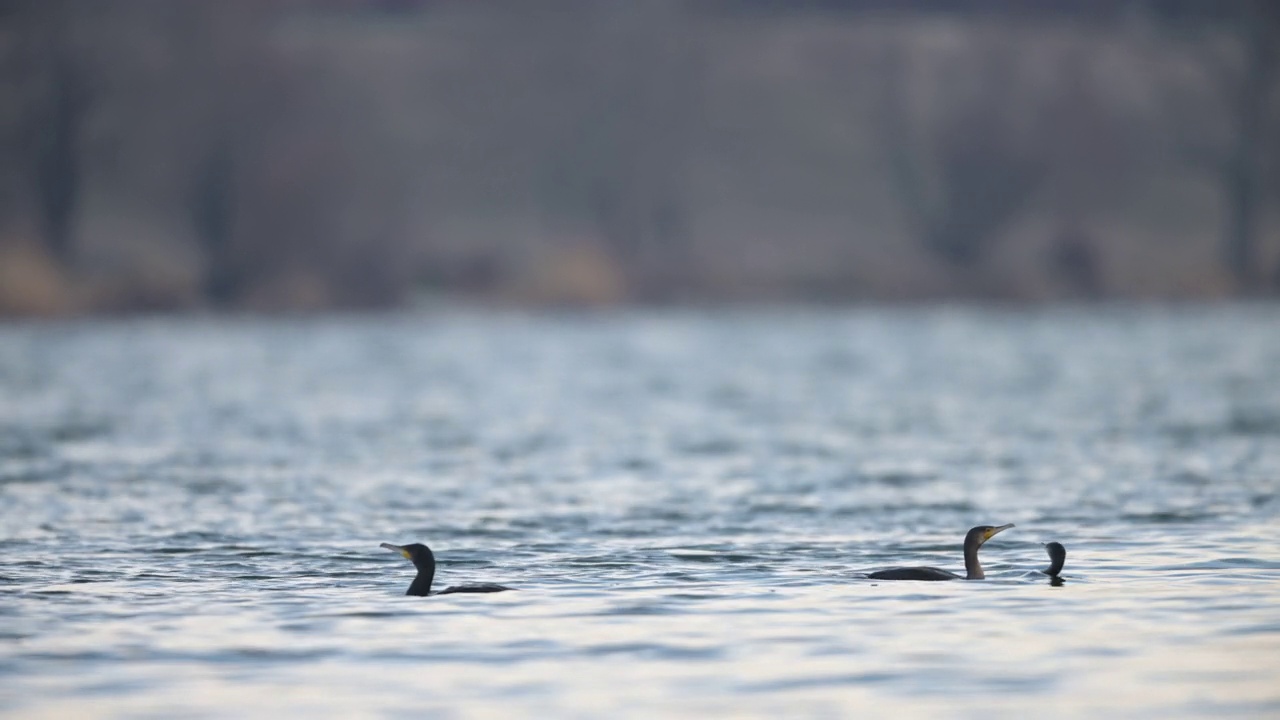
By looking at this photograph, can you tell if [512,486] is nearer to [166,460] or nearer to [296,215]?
[166,460]

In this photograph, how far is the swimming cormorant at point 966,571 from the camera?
53.3 ft

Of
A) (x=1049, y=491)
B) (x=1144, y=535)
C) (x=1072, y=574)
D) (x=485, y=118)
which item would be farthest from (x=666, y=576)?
(x=485, y=118)

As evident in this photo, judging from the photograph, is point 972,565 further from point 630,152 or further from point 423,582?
point 630,152

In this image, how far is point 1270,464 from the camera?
81.9ft

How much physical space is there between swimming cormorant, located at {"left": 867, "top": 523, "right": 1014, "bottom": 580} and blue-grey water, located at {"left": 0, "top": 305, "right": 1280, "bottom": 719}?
0.18 metres

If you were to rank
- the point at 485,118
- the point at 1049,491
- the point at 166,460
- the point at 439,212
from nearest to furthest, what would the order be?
the point at 1049,491, the point at 166,460, the point at 439,212, the point at 485,118

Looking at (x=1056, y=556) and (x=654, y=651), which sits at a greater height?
(x=1056, y=556)

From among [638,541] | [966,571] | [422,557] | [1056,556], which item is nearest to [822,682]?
[422,557]

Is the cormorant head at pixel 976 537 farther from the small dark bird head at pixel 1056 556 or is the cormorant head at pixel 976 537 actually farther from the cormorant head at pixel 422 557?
the cormorant head at pixel 422 557

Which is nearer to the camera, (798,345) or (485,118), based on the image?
(798,345)

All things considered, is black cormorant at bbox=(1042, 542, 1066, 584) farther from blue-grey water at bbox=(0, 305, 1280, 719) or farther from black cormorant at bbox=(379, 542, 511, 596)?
black cormorant at bbox=(379, 542, 511, 596)

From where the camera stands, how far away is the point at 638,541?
62.2ft

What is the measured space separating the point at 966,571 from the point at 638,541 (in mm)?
3344

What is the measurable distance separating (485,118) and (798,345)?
102 ft
